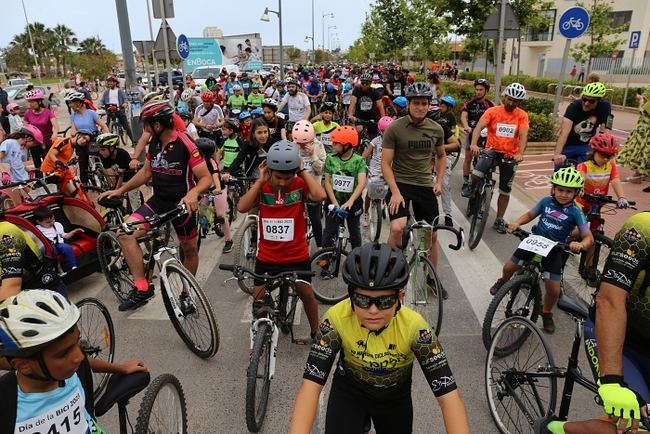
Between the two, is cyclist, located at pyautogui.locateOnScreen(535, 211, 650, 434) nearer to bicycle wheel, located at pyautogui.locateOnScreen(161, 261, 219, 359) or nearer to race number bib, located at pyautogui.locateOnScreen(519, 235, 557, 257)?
race number bib, located at pyautogui.locateOnScreen(519, 235, 557, 257)

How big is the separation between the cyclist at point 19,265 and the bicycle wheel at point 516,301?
12.4 ft

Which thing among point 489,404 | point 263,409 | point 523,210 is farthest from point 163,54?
point 489,404

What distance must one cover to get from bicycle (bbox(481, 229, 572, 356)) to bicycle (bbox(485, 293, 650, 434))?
465mm

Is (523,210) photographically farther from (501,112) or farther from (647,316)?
(647,316)

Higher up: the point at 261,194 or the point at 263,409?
the point at 261,194

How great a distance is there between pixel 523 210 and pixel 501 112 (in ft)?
7.54

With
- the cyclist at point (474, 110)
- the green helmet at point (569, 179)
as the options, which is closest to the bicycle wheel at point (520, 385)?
the green helmet at point (569, 179)

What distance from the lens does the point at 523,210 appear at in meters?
8.55

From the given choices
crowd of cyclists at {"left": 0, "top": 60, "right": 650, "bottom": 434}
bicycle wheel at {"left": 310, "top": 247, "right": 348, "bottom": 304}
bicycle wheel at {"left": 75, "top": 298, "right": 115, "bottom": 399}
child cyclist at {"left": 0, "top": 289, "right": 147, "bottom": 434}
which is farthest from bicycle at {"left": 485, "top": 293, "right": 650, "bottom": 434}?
bicycle wheel at {"left": 75, "top": 298, "right": 115, "bottom": 399}

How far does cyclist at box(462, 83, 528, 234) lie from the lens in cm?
695

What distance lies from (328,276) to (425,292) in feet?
4.43

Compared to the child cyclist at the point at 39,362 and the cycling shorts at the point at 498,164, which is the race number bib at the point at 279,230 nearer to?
the child cyclist at the point at 39,362

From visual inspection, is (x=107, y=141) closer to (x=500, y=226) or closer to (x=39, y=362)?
(x=39, y=362)

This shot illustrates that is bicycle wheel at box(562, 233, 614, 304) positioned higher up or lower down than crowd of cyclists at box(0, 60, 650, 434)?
lower down
